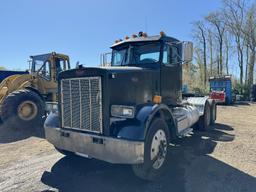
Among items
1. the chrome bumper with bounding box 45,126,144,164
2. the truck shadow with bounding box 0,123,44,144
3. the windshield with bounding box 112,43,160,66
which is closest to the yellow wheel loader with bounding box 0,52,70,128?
the truck shadow with bounding box 0,123,44,144

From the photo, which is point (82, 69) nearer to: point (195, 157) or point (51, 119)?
point (51, 119)

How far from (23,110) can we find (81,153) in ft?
16.2

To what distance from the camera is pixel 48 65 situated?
32.6 feet

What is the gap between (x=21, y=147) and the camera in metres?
6.56

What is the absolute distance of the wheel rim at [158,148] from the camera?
4.26m

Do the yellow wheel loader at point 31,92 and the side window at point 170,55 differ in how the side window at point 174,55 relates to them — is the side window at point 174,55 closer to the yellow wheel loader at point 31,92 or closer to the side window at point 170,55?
the side window at point 170,55

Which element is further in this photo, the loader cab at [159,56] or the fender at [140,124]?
the loader cab at [159,56]

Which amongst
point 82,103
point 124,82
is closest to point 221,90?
point 124,82

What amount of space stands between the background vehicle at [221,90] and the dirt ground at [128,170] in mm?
11664

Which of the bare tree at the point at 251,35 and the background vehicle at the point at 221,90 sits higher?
the bare tree at the point at 251,35

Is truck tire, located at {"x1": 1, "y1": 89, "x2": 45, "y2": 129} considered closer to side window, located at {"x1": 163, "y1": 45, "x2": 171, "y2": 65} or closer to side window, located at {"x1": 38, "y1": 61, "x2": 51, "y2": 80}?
side window, located at {"x1": 38, "y1": 61, "x2": 51, "y2": 80}

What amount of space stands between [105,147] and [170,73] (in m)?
2.64

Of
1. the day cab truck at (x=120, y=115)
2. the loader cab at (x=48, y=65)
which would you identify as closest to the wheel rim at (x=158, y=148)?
the day cab truck at (x=120, y=115)

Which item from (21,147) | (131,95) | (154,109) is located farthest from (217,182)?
(21,147)
